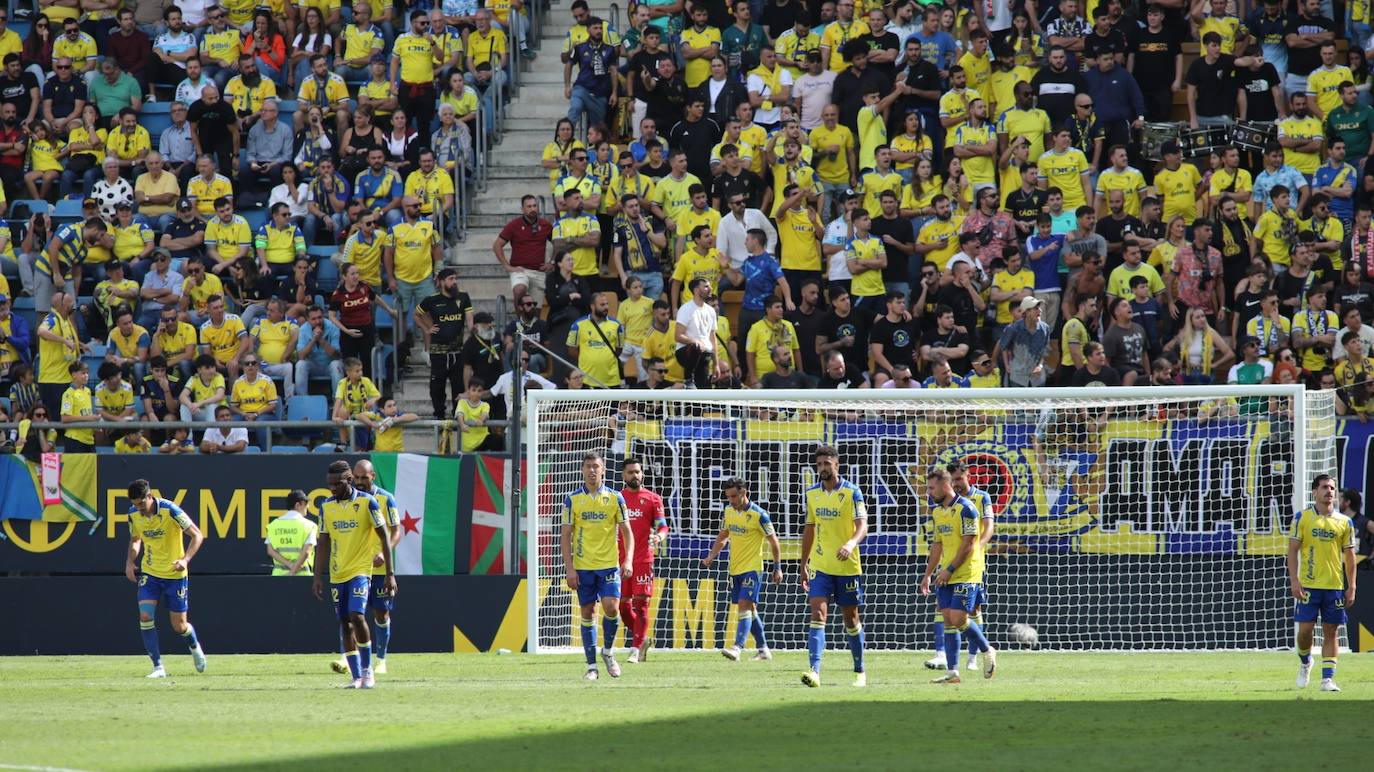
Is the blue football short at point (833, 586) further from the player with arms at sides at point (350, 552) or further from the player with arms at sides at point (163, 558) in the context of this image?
the player with arms at sides at point (163, 558)

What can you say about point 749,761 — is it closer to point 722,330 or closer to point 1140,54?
point 722,330

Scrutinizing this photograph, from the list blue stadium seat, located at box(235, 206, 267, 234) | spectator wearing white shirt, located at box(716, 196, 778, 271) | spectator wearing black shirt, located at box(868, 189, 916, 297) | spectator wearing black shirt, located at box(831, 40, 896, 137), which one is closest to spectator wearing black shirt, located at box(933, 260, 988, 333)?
spectator wearing black shirt, located at box(868, 189, 916, 297)

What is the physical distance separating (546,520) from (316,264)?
5777 mm

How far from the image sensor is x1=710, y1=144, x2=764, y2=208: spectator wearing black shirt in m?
24.2

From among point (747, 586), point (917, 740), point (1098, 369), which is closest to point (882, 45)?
point (1098, 369)

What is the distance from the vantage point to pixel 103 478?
22641 mm

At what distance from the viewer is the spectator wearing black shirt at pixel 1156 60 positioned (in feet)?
82.9

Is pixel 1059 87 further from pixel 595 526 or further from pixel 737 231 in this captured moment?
pixel 595 526

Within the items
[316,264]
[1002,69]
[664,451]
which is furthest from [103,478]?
[1002,69]

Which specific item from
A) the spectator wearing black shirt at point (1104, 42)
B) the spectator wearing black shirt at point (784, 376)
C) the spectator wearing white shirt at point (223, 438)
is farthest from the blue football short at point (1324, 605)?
the spectator wearing white shirt at point (223, 438)

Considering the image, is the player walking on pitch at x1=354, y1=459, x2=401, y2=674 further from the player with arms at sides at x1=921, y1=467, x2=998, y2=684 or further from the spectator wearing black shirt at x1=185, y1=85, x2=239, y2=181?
the spectator wearing black shirt at x1=185, y1=85, x2=239, y2=181

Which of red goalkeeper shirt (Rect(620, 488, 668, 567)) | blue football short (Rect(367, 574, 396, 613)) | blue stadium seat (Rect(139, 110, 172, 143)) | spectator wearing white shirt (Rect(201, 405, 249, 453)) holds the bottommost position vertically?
blue football short (Rect(367, 574, 396, 613))

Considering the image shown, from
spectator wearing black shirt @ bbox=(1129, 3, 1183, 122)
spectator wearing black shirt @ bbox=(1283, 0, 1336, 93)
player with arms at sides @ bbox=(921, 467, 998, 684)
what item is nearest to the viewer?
player with arms at sides @ bbox=(921, 467, 998, 684)

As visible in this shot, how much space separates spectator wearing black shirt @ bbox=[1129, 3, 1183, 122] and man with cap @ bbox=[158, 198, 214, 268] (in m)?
12.9
